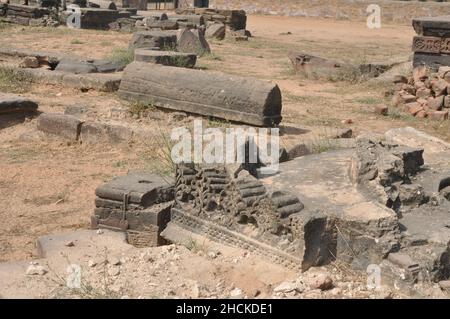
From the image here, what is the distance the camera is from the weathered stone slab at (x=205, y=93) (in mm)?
8328

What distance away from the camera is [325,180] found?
546 cm

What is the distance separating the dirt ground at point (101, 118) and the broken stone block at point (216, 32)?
25 cm

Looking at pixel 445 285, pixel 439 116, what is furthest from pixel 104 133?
pixel 445 285

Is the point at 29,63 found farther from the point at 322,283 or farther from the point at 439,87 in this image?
the point at 322,283

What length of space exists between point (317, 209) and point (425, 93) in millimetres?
7020

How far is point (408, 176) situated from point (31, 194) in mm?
3761

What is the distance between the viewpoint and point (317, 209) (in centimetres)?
474

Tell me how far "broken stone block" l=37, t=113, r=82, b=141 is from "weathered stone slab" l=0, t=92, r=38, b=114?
0.52 meters

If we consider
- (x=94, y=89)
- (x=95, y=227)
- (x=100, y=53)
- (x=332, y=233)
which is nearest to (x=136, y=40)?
(x=100, y=53)

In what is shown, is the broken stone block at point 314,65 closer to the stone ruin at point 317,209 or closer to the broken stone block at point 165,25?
the broken stone block at point 165,25

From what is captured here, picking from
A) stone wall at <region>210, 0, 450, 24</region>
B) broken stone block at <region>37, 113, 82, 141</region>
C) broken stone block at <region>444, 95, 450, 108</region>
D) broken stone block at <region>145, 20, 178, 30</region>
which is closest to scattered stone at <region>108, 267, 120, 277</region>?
broken stone block at <region>37, 113, 82, 141</region>

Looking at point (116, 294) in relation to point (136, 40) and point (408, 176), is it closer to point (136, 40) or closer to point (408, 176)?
point (408, 176)

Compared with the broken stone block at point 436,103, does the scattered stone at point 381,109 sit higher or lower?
lower

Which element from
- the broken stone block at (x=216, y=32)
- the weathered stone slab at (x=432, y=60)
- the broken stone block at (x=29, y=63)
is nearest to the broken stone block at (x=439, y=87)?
the weathered stone slab at (x=432, y=60)
